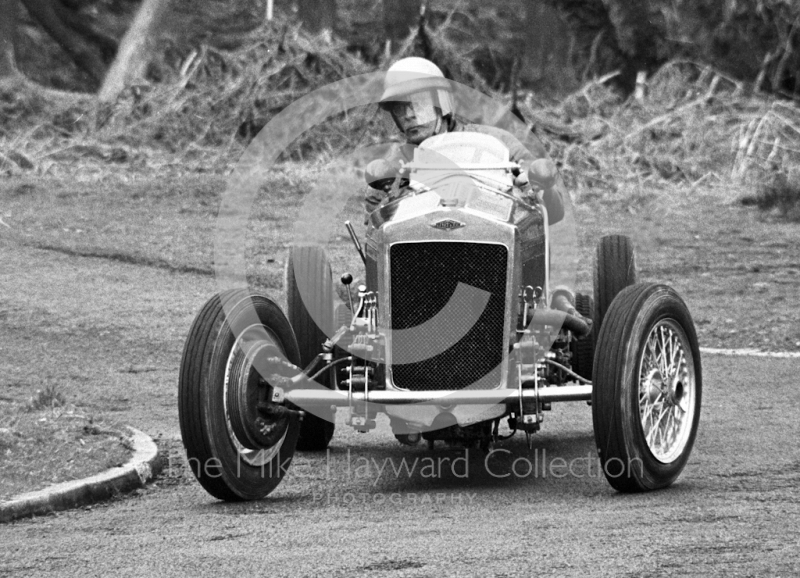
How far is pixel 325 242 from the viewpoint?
58.5 ft

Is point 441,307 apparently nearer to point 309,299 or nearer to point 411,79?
point 309,299

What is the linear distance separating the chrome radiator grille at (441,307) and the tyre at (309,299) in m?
1.18

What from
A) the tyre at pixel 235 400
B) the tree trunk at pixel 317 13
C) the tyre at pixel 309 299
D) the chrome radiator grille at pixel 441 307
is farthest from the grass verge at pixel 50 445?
the tree trunk at pixel 317 13

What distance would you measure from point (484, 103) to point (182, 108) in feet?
15.8

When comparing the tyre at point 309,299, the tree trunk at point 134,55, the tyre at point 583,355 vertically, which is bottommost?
the tyre at point 583,355

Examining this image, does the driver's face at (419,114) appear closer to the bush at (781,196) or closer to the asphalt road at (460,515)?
the asphalt road at (460,515)

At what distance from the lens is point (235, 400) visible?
6.90 metres

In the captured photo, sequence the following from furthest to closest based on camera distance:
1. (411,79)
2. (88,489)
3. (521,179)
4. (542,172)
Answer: (411,79), (521,179), (542,172), (88,489)

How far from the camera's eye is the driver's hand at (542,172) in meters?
7.66

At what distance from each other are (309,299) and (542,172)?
1590 millimetres

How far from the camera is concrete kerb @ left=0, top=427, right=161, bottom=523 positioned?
269 inches

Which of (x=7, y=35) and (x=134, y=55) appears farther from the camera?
(x=7, y=35)

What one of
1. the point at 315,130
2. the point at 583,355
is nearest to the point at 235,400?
the point at 583,355

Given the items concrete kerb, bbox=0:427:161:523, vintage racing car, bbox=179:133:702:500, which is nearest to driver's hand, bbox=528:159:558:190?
vintage racing car, bbox=179:133:702:500
